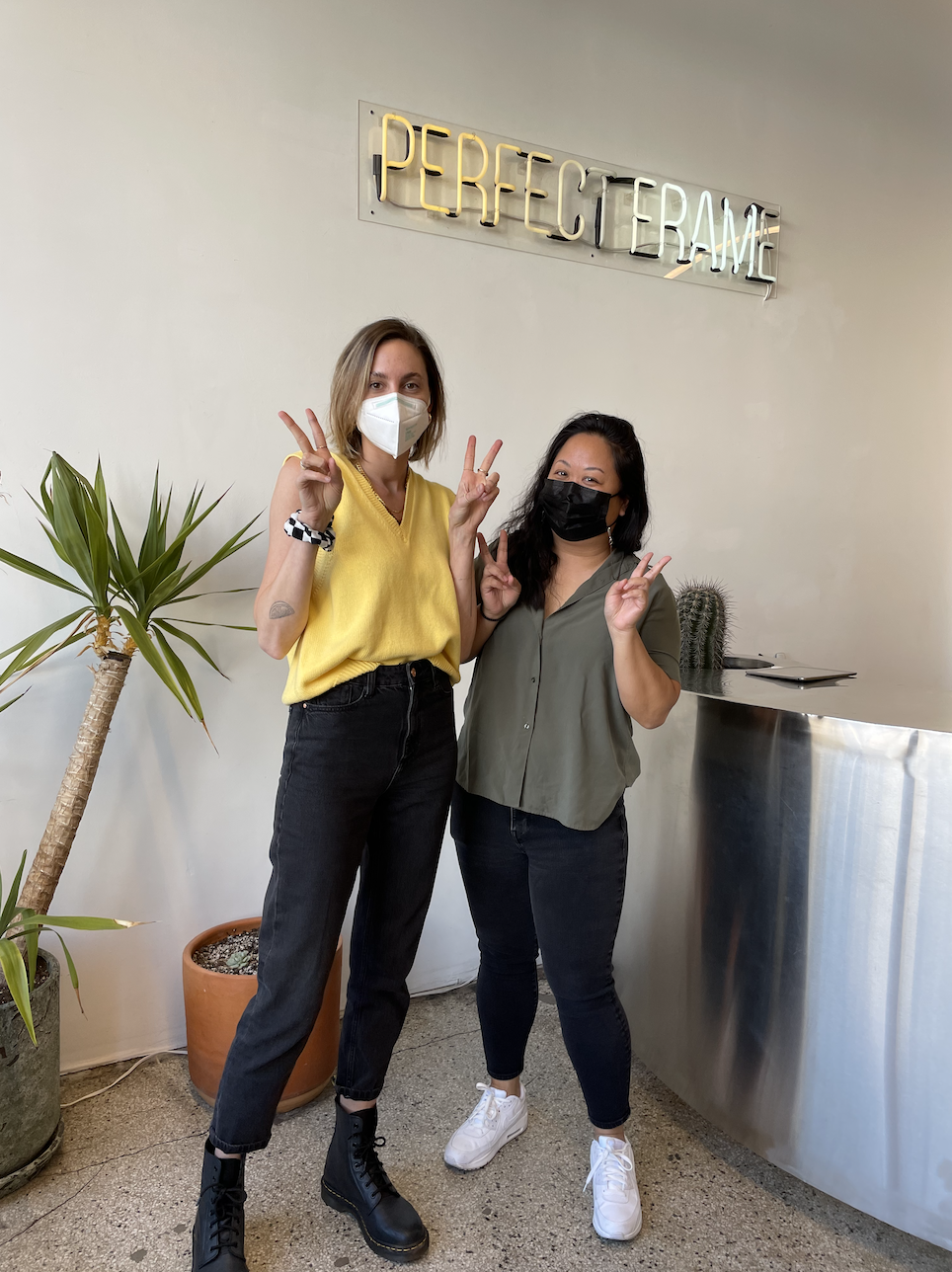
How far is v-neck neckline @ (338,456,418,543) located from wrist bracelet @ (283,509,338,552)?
5.3 inches

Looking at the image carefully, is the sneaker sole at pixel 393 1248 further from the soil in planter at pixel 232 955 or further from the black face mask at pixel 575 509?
the black face mask at pixel 575 509

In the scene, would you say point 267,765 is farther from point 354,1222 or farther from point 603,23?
point 603,23

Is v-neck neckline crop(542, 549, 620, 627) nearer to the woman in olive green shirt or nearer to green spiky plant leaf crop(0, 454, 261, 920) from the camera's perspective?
the woman in olive green shirt

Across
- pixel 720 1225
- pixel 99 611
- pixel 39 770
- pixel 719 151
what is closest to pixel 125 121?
→ pixel 99 611

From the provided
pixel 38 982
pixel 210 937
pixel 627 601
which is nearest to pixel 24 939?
pixel 38 982

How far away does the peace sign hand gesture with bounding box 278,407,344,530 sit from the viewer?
128cm

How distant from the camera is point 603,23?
2.50m

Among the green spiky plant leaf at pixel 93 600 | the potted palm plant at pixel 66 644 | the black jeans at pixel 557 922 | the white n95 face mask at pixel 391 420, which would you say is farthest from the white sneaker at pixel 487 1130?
the white n95 face mask at pixel 391 420

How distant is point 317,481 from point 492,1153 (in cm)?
141

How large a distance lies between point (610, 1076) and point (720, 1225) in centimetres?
34

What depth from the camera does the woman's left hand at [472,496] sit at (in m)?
1.48

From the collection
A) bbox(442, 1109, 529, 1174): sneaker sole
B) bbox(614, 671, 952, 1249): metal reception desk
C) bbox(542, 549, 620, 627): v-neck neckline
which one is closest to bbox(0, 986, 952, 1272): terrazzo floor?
bbox(442, 1109, 529, 1174): sneaker sole

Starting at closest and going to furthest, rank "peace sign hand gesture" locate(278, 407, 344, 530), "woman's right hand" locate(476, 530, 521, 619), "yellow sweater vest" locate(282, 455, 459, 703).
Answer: "peace sign hand gesture" locate(278, 407, 344, 530)
"yellow sweater vest" locate(282, 455, 459, 703)
"woman's right hand" locate(476, 530, 521, 619)

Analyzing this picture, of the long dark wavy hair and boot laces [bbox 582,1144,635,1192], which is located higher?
the long dark wavy hair
